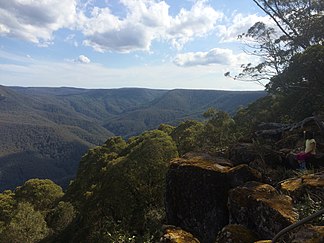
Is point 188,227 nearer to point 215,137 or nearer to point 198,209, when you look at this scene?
point 198,209

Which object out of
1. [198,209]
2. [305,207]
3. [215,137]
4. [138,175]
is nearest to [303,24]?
[215,137]

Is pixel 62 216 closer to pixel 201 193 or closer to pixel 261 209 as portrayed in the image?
pixel 201 193

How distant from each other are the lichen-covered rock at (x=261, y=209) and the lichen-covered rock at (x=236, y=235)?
49cm

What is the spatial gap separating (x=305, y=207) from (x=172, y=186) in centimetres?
724

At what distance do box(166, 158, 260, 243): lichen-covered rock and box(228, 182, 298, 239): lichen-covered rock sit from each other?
1.91m

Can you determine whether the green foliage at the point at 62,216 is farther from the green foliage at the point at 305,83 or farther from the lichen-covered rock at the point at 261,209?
the lichen-covered rock at the point at 261,209

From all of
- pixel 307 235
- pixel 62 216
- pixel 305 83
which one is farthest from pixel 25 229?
pixel 307 235

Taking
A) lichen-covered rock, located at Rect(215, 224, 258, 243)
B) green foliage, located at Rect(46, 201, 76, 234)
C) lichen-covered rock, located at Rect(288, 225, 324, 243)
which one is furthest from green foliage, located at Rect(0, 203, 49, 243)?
lichen-covered rock, located at Rect(288, 225, 324, 243)

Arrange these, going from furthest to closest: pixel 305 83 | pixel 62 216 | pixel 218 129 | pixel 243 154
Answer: pixel 62 216
pixel 218 129
pixel 305 83
pixel 243 154

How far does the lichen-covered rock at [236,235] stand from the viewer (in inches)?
305

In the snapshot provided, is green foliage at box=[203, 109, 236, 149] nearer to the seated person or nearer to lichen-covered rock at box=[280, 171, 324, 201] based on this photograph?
the seated person

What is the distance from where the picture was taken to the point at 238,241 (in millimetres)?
7707

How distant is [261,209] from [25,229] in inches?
1477

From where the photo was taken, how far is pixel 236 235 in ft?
25.8
